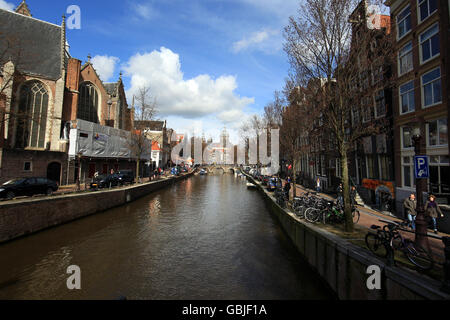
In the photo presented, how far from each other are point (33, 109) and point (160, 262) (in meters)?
28.8

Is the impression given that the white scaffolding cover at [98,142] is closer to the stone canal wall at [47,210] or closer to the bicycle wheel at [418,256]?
the stone canal wall at [47,210]

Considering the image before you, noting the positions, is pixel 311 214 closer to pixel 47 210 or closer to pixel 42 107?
pixel 47 210

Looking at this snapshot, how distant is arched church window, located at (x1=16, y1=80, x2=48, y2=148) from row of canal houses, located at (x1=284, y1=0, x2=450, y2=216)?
3038 cm

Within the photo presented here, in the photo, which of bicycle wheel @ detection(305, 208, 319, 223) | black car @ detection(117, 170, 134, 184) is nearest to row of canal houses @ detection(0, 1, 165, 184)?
black car @ detection(117, 170, 134, 184)

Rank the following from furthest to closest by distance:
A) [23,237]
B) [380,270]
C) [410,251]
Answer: [23,237]
[410,251]
[380,270]

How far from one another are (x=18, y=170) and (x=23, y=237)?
15.0 metres

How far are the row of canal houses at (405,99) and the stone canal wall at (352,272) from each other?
5812 mm

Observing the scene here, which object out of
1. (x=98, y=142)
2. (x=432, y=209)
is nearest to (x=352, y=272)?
(x=432, y=209)

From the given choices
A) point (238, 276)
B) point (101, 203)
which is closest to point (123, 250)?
point (238, 276)

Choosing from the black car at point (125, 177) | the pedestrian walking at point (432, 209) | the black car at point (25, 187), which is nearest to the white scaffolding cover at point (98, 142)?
the black car at point (125, 177)

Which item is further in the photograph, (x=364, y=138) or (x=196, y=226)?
(x=364, y=138)

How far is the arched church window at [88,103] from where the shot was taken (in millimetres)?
35906
